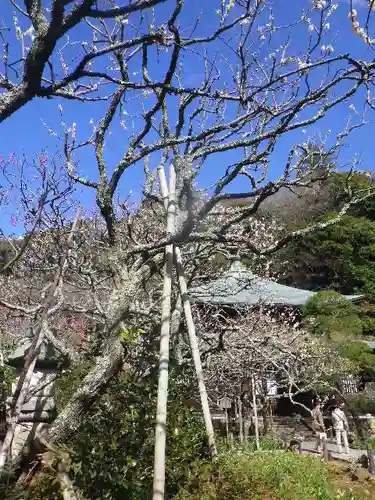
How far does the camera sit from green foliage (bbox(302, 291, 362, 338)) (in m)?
13.8

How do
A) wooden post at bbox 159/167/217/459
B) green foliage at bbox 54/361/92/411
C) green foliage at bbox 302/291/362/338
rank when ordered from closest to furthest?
1. wooden post at bbox 159/167/217/459
2. green foliage at bbox 54/361/92/411
3. green foliage at bbox 302/291/362/338

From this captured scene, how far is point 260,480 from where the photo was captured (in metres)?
4.72

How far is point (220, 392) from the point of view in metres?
12.0

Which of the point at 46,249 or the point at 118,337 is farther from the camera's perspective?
the point at 46,249

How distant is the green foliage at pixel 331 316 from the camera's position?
45.3 feet

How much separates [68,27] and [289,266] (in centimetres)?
2049

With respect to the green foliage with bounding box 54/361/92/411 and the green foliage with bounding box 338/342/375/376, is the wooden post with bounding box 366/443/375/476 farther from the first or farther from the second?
the green foliage with bounding box 338/342/375/376

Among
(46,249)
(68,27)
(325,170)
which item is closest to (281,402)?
(46,249)

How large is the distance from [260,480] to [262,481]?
34 millimetres

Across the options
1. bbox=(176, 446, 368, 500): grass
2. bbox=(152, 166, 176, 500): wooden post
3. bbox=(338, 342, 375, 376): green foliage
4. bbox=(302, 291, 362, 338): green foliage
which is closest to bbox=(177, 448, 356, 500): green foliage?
bbox=(176, 446, 368, 500): grass

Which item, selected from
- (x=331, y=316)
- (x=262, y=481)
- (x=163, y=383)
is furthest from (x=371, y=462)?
(x=331, y=316)

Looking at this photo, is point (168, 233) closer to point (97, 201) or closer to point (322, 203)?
point (97, 201)

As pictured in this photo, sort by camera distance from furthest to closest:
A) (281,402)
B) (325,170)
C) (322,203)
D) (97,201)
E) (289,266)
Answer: (322,203) < (289,266) < (281,402) < (325,170) < (97,201)

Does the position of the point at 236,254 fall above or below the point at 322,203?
below
